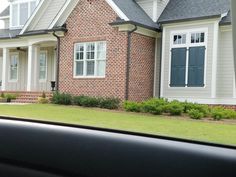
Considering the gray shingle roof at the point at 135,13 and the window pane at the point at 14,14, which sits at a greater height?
the window pane at the point at 14,14

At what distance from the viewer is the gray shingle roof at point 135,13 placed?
18.4m

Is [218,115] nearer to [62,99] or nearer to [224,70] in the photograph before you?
[224,70]

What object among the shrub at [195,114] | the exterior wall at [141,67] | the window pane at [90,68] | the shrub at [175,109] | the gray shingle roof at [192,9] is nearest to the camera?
the shrub at [195,114]

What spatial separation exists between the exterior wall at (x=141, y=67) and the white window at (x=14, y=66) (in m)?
10.0

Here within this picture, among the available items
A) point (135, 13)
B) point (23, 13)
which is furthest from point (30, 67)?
point (135, 13)

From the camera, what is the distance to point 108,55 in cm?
1847

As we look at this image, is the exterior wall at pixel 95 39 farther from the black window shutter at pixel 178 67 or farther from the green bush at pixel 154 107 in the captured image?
the green bush at pixel 154 107

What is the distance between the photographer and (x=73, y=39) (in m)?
20.0

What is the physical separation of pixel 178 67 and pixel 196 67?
0.91m

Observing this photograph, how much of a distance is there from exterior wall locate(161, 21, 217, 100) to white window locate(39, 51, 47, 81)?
854 cm

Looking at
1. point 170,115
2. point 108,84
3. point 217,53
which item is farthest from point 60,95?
point 217,53

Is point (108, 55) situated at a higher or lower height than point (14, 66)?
Result: higher

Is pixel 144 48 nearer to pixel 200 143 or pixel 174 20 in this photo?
pixel 174 20

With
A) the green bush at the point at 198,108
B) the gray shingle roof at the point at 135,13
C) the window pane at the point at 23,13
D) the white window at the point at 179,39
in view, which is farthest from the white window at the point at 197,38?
the window pane at the point at 23,13
